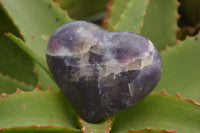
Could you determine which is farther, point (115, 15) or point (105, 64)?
point (115, 15)

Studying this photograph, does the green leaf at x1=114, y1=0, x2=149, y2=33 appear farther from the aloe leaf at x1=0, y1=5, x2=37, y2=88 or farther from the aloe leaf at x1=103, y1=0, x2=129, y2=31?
the aloe leaf at x1=0, y1=5, x2=37, y2=88

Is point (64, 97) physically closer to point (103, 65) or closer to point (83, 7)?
point (103, 65)

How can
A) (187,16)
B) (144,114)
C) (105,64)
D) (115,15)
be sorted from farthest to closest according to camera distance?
(187,16) < (115,15) < (144,114) < (105,64)

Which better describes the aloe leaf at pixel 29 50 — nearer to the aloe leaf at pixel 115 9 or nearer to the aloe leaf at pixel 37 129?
the aloe leaf at pixel 37 129

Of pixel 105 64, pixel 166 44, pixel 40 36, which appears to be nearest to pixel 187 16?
pixel 166 44

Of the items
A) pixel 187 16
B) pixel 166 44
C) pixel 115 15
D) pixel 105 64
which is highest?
pixel 105 64

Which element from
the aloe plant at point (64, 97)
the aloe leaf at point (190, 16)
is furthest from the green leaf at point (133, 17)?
the aloe leaf at point (190, 16)

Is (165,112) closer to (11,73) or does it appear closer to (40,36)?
(40,36)

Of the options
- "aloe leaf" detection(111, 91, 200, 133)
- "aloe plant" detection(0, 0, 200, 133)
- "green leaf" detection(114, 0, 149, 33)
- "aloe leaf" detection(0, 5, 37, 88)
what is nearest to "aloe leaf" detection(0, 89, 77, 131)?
"aloe plant" detection(0, 0, 200, 133)
